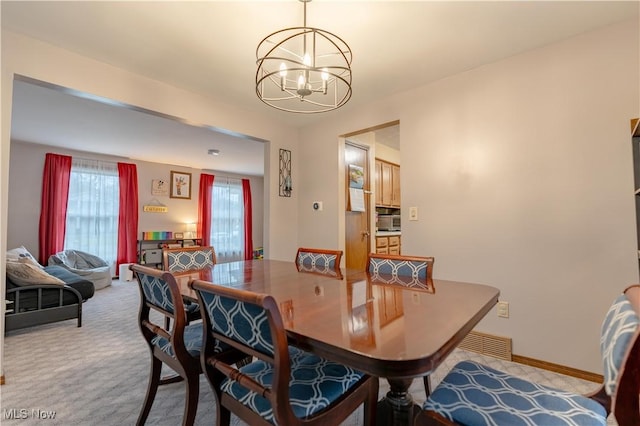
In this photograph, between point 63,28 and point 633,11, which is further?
point 63,28

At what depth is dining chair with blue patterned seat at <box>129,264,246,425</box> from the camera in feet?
3.94

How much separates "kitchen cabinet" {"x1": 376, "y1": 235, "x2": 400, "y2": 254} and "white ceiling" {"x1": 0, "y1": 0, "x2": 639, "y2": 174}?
2.39 m

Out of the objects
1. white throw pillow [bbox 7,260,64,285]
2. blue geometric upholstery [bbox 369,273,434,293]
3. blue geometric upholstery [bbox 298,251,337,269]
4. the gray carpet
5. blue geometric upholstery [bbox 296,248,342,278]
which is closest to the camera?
blue geometric upholstery [bbox 369,273,434,293]

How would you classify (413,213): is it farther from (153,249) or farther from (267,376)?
(153,249)

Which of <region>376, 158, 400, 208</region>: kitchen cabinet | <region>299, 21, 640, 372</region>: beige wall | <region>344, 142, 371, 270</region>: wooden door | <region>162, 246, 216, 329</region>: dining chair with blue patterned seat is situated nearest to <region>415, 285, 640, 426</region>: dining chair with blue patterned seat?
<region>299, 21, 640, 372</region>: beige wall

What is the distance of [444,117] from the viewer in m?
2.57

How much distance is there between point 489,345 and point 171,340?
7.63 feet

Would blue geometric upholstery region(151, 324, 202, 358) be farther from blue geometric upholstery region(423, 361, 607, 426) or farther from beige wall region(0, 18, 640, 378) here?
beige wall region(0, 18, 640, 378)

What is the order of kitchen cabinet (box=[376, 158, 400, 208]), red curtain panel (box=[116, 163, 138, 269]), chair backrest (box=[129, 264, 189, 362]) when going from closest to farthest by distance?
chair backrest (box=[129, 264, 189, 362])
kitchen cabinet (box=[376, 158, 400, 208])
red curtain panel (box=[116, 163, 138, 269])

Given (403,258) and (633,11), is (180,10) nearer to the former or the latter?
(403,258)

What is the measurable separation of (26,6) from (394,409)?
2900 millimetres

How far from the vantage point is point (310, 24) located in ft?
6.15

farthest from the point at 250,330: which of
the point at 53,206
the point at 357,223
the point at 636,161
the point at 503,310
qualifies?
the point at 53,206

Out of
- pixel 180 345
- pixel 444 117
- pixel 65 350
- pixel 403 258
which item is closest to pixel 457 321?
pixel 403 258
